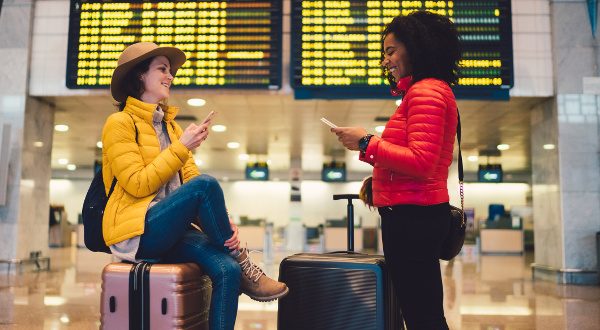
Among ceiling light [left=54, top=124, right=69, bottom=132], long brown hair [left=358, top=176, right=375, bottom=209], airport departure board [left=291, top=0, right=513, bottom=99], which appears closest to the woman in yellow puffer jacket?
long brown hair [left=358, top=176, right=375, bottom=209]

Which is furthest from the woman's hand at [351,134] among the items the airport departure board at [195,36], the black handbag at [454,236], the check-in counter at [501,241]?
the check-in counter at [501,241]

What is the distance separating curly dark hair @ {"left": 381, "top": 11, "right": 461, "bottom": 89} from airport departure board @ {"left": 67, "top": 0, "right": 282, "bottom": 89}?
4435mm

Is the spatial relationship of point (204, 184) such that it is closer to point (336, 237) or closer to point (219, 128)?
point (219, 128)

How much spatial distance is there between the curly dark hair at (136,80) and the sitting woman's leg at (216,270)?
683 mm

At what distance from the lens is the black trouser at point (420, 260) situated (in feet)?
5.69

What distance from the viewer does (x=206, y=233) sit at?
209cm

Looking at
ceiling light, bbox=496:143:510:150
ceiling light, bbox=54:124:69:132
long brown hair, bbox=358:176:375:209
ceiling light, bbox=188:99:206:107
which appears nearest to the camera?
long brown hair, bbox=358:176:375:209

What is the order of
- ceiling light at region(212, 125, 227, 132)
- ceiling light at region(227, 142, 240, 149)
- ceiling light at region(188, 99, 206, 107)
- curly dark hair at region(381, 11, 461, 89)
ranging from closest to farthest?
1. curly dark hair at region(381, 11, 461, 89)
2. ceiling light at region(188, 99, 206, 107)
3. ceiling light at region(212, 125, 227, 132)
4. ceiling light at region(227, 142, 240, 149)

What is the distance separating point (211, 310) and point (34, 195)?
6.13m

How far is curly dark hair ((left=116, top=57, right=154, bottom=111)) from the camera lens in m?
2.32

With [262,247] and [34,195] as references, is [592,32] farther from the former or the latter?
[262,247]

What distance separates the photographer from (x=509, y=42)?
6.15 meters

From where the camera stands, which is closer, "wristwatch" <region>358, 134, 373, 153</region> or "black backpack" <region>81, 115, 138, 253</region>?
"wristwatch" <region>358, 134, 373, 153</region>

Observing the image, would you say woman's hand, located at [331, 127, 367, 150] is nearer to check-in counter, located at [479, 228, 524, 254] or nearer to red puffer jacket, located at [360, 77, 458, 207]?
red puffer jacket, located at [360, 77, 458, 207]
